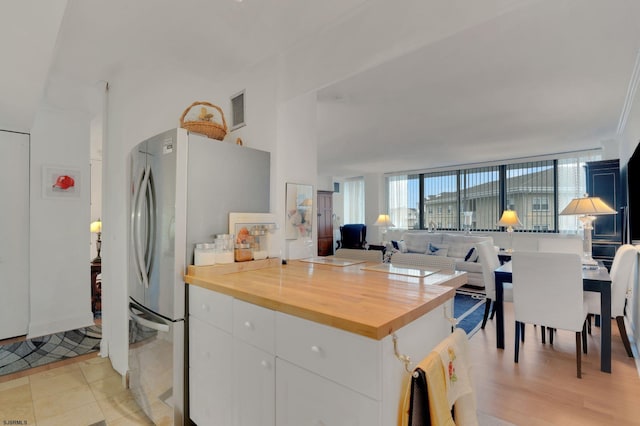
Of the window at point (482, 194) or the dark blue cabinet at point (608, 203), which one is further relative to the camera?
the window at point (482, 194)

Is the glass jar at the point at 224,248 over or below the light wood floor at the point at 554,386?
over

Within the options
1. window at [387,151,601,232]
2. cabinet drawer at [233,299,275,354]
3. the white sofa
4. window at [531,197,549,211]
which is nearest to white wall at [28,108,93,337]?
cabinet drawer at [233,299,275,354]

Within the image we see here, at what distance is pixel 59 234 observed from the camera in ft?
12.0

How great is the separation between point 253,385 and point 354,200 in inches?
349

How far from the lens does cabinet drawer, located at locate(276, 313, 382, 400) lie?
3.23 ft

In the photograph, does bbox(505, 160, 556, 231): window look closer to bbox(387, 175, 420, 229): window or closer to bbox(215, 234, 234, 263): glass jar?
bbox(387, 175, 420, 229): window

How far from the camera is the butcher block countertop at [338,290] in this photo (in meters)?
1.08

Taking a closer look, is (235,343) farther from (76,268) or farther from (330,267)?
(76,268)

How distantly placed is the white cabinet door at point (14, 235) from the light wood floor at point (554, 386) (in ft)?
15.3

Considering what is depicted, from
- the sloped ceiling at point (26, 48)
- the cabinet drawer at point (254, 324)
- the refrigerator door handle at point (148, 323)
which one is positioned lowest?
the refrigerator door handle at point (148, 323)

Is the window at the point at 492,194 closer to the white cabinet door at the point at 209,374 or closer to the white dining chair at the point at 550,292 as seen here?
the white dining chair at the point at 550,292

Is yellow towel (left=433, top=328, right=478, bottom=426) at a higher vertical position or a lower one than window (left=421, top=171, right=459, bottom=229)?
lower

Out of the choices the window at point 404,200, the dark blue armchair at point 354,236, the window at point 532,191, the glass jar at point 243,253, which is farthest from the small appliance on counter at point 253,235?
the window at point 404,200

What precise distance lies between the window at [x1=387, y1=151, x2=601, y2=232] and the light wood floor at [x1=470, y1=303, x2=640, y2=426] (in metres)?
4.07
